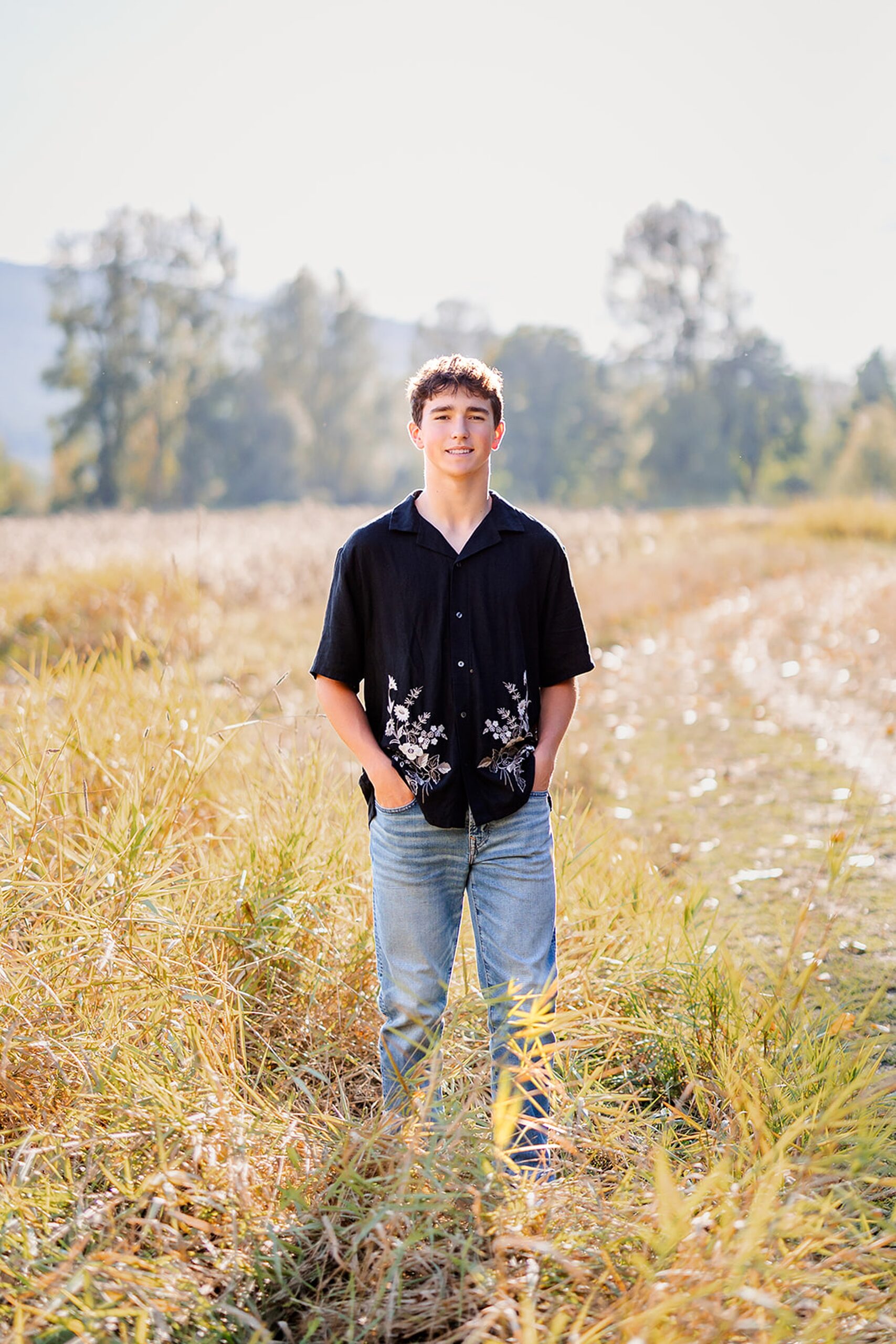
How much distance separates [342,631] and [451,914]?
0.71 metres

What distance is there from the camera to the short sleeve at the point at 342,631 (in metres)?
2.51

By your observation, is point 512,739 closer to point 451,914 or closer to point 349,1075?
point 451,914

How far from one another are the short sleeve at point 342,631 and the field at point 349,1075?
12.6 inches

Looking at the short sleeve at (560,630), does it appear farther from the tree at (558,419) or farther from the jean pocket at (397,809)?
the tree at (558,419)

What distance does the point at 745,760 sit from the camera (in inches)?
287

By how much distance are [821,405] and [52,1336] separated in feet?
196

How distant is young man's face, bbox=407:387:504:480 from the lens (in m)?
2.45

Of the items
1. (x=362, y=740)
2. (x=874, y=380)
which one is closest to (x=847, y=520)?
(x=362, y=740)

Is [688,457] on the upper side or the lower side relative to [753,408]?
lower

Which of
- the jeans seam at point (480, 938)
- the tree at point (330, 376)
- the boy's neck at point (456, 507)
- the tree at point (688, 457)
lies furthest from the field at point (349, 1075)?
the tree at point (330, 376)

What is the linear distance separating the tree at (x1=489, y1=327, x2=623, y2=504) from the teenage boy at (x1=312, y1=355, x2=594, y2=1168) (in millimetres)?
45255

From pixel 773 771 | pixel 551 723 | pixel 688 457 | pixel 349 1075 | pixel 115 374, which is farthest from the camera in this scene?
pixel 688 457

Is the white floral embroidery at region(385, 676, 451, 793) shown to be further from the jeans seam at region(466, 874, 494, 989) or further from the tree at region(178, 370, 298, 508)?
the tree at region(178, 370, 298, 508)

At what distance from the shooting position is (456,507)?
8.28 ft
